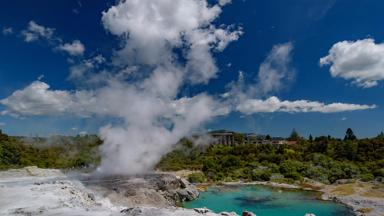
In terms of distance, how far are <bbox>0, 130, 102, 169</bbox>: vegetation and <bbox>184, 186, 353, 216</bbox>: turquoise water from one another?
2943 cm

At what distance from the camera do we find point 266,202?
47281mm

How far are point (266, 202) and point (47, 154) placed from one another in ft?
166

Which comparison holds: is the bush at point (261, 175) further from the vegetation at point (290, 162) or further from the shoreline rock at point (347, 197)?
the shoreline rock at point (347, 197)

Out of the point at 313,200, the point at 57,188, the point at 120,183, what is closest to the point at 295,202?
the point at 313,200

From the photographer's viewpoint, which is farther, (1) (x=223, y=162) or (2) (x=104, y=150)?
(1) (x=223, y=162)

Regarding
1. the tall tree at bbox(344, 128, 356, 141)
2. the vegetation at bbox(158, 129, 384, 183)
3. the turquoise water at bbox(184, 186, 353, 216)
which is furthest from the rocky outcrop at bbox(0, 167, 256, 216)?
the tall tree at bbox(344, 128, 356, 141)

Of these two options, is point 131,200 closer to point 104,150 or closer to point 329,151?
point 104,150

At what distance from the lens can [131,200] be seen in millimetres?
39781

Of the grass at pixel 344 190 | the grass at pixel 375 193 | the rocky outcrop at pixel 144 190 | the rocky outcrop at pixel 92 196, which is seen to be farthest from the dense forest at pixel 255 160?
the rocky outcrop at pixel 144 190

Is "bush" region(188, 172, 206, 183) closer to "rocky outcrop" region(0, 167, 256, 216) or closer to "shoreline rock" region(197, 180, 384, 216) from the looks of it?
"shoreline rock" region(197, 180, 384, 216)

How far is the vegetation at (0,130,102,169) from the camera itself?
7075 centimetres

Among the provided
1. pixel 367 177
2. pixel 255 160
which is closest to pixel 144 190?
pixel 367 177

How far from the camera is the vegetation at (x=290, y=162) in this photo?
66.1m

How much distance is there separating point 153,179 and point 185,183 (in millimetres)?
5245
